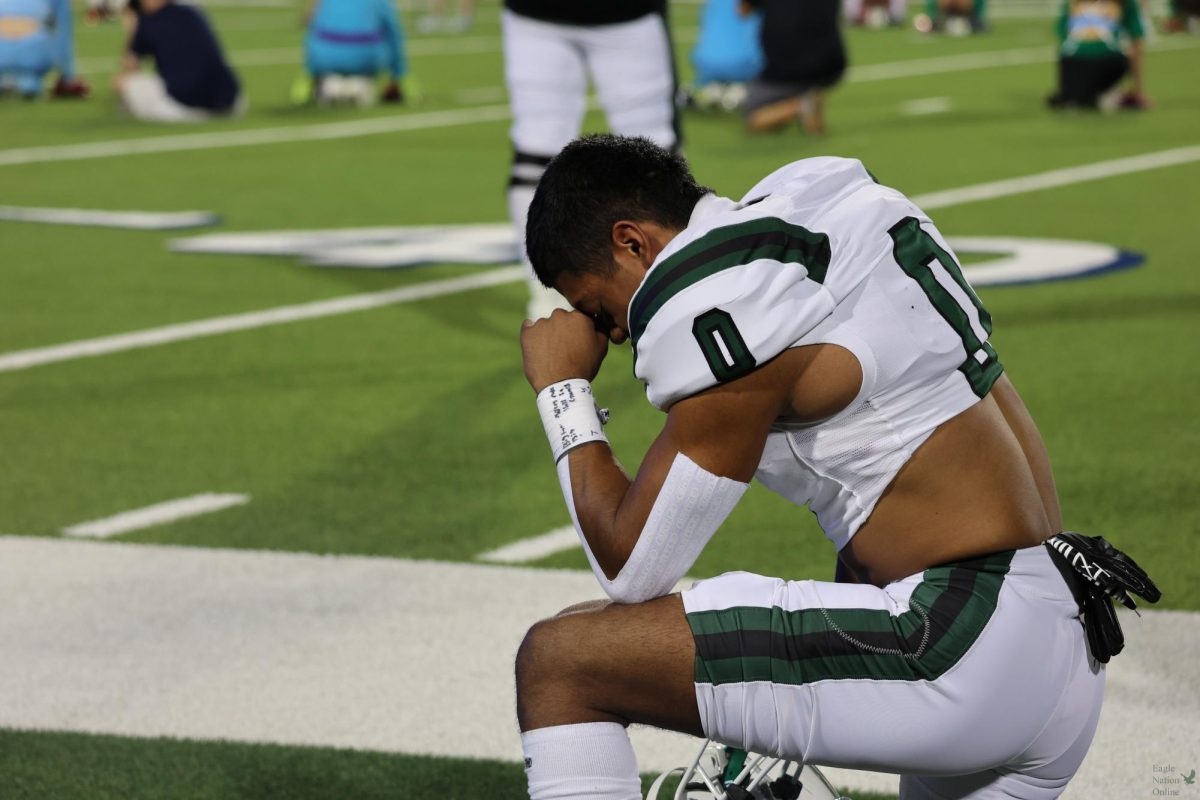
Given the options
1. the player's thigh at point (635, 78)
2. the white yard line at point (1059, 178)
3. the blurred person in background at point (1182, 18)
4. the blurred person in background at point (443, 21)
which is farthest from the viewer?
the blurred person in background at point (443, 21)

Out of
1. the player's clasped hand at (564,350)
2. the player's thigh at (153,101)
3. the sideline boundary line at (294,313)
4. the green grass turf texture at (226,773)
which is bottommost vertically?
the player's thigh at (153,101)

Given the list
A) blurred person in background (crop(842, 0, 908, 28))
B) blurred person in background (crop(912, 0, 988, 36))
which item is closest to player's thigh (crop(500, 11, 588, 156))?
blurred person in background (crop(912, 0, 988, 36))

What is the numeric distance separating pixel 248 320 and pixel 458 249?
2.19 m

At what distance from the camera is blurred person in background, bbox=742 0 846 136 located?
16.2m

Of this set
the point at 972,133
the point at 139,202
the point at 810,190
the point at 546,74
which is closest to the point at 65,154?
the point at 139,202

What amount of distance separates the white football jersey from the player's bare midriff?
0.02 metres

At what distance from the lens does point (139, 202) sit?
12.8 metres

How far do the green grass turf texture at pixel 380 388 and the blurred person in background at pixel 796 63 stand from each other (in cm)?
144

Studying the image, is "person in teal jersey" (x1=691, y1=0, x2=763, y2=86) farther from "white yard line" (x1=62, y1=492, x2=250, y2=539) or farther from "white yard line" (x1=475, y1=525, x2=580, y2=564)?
"white yard line" (x1=475, y1=525, x2=580, y2=564)

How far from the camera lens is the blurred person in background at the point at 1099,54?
17547 mm

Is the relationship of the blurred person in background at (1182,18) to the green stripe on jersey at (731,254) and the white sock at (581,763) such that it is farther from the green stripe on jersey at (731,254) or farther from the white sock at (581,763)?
the white sock at (581,763)

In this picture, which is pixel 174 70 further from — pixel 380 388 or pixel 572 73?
pixel 380 388

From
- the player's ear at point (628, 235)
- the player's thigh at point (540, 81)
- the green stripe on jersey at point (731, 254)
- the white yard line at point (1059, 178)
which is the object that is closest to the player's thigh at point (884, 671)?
the green stripe on jersey at point (731, 254)

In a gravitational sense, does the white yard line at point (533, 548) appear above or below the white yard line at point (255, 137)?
above
